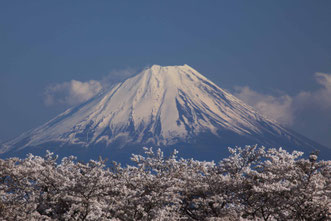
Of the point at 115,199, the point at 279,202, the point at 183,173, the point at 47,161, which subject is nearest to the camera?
the point at 279,202

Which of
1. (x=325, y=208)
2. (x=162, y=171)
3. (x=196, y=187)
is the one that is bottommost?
(x=325, y=208)

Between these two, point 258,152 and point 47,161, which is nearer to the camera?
point 258,152

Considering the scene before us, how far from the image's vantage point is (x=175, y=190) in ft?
57.3

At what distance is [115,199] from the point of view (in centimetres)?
1748

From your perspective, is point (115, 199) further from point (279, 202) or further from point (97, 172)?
point (279, 202)

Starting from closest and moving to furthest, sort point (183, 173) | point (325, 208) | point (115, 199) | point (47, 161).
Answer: point (325, 208), point (115, 199), point (183, 173), point (47, 161)

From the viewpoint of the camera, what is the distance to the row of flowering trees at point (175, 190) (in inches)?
595

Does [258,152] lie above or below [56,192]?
above

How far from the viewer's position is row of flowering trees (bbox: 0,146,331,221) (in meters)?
15.1

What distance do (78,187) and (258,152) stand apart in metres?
7.76

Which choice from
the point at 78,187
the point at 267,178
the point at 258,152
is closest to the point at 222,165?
the point at 258,152

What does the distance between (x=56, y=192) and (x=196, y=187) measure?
19.7ft

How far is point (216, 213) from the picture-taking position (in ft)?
58.0

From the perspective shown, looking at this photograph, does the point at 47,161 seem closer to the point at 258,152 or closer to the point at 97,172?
the point at 97,172
